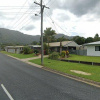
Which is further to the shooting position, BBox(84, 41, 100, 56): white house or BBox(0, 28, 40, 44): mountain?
BBox(0, 28, 40, 44): mountain

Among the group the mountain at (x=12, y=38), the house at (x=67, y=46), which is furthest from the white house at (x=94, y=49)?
the mountain at (x=12, y=38)

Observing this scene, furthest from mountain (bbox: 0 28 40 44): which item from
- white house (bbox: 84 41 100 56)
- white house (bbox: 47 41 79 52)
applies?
white house (bbox: 84 41 100 56)

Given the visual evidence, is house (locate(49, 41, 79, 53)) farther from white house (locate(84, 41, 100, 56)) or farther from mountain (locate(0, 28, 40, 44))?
mountain (locate(0, 28, 40, 44))

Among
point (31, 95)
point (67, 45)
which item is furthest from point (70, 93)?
point (67, 45)

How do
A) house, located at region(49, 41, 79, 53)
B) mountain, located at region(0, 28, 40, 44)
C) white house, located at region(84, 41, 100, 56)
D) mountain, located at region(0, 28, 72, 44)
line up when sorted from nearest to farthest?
1. white house, located at region(84, 41, 100, 56)
2. house, located at region(49, 41, 79, 53)
3. mountain, located at region(0, 28, 72, 44)
4. mountain, located at region(0, 28, 40, 44)

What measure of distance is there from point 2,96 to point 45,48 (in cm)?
2905

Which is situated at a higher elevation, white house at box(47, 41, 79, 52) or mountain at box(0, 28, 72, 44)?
mountain at box(0, 28, 72, 44)

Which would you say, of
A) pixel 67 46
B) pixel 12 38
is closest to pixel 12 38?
pixel 12 38

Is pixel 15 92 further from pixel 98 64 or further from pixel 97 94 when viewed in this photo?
pixel 98 64

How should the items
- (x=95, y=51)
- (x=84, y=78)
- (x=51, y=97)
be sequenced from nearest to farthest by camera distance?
(x=51, y=97)
(x=84, y=78)
(x=95, y=51)

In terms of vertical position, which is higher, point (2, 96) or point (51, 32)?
point (51, 32)

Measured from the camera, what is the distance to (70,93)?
610 centimetres

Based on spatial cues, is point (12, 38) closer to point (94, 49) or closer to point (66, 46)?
point (66, 46)

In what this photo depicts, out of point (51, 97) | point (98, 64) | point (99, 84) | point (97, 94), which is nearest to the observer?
point (51, 97)
